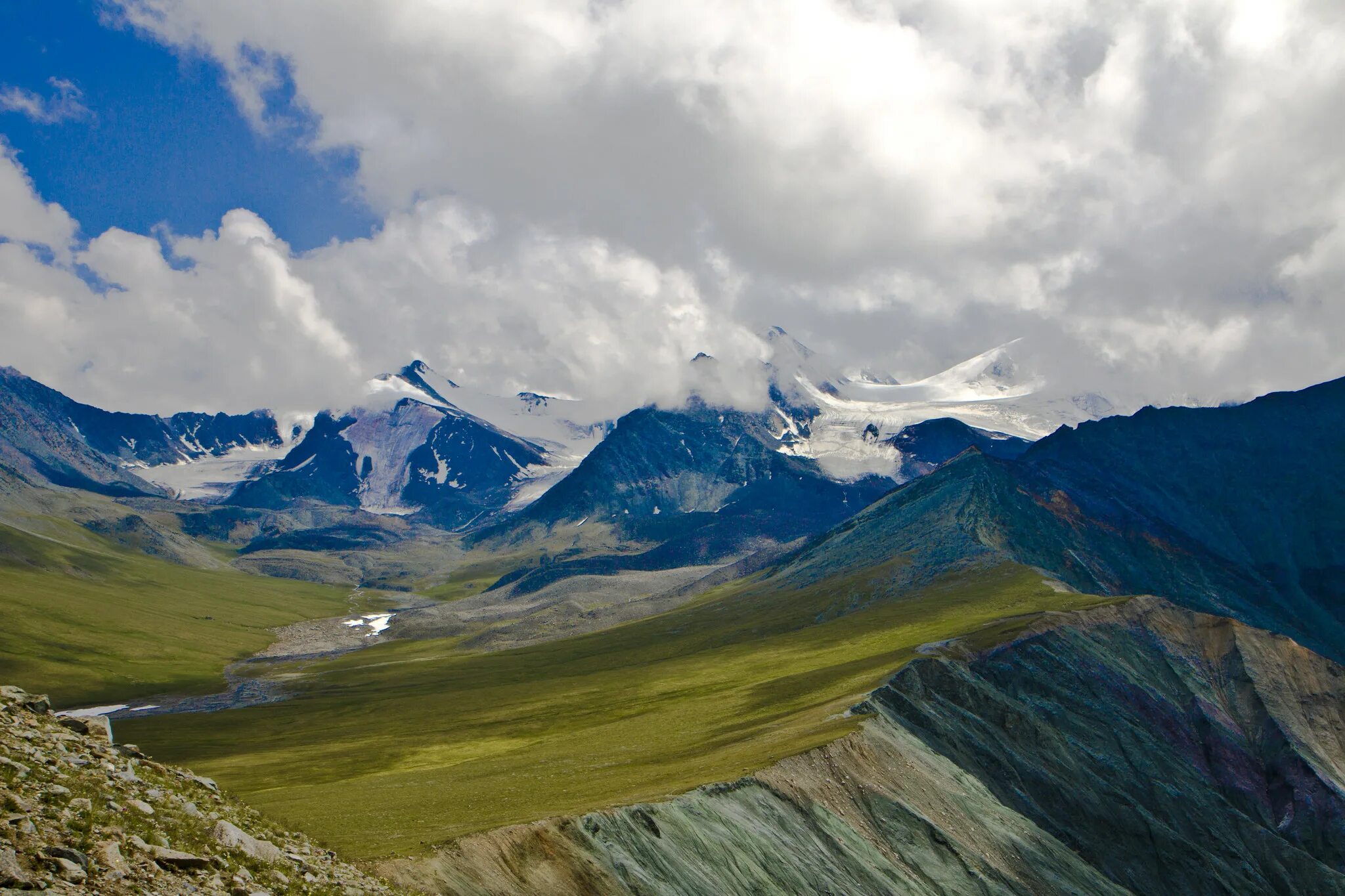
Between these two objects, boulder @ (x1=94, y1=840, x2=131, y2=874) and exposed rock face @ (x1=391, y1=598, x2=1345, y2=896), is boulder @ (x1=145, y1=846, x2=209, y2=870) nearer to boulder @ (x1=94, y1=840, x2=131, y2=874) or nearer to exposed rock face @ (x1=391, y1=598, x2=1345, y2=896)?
boulder @ (x1=94, y1=840, x2=131, y2=874)

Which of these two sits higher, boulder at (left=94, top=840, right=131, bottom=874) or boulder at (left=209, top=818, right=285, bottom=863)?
boulder at (left=94, top=840, right=131, bottom=874)

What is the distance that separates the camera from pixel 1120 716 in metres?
135

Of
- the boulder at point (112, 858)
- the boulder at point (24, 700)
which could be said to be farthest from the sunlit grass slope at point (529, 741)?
the boulder at point (112, 858)

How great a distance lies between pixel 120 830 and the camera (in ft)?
93.7

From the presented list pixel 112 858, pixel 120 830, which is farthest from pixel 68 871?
pixel 120 830

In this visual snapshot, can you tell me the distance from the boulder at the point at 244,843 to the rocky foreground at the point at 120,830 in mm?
57

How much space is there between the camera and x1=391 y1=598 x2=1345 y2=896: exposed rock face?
58500 mm

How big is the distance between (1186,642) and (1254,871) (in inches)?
2197

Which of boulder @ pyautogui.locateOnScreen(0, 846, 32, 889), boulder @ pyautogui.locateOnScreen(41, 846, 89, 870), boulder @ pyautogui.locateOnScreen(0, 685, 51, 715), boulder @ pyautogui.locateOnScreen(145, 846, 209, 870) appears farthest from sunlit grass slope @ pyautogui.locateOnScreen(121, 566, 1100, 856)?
boulder @ pyautogui.locateOnScreen(0, 846, 32, 889)

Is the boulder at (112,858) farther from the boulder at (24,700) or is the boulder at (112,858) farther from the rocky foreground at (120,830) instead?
the boulder at (24,700)

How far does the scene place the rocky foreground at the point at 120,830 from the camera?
81.7 ft

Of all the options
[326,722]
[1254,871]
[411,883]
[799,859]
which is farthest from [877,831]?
[326,722]

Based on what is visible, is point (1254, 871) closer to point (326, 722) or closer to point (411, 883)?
point (411, 883)

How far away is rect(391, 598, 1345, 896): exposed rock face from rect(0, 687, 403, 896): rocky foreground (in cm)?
941
